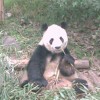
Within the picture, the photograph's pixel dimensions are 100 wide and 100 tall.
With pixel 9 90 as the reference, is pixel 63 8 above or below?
above

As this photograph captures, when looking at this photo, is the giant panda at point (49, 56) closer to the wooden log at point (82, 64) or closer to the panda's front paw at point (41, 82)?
the panda's front paw at point (41, 82)

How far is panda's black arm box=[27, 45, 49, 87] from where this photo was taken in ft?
15.1

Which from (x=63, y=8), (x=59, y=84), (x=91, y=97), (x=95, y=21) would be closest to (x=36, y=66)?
(x=59, y=84)

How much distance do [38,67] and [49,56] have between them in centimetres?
24

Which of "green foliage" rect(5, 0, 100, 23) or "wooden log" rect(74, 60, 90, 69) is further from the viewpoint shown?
"green foliage" rect(5, 0, 100, 23)

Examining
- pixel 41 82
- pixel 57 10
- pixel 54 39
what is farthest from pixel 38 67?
pixel 57 10

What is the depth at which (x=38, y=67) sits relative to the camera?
4.68m

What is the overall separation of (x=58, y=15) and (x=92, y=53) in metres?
1.24

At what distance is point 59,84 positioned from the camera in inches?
189

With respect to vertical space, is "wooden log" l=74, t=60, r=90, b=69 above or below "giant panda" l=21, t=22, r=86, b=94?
below

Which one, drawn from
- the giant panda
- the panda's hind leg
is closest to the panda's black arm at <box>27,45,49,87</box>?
the giant panda

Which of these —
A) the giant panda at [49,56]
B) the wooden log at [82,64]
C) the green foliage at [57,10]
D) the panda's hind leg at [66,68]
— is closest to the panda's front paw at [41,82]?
the giant panda at [49,56]

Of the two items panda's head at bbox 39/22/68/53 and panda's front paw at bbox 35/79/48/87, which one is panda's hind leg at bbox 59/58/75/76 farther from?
panda's front paw at bbox 35/79/48/87

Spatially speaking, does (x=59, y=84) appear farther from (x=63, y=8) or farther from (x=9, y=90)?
(x=63, y=8)
